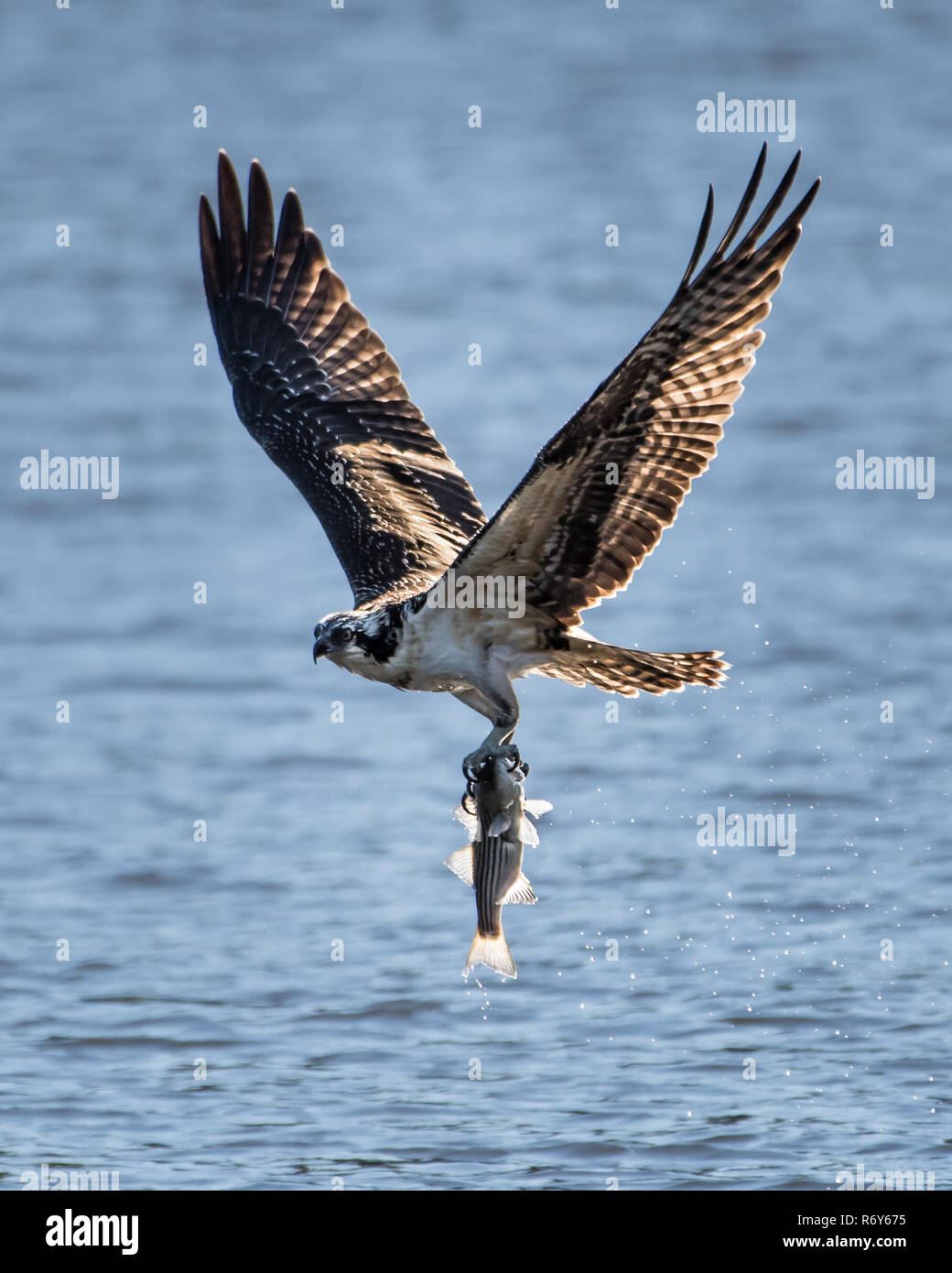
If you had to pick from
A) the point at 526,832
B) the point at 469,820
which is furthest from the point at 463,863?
the point at 526,832

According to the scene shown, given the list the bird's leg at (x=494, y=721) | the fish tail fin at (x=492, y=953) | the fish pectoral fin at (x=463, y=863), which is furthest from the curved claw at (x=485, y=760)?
the fish tail fin at (x=492, y=953)

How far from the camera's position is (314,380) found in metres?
11.3

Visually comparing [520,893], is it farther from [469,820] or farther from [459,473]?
[459,473]

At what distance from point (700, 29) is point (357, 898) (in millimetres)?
17627

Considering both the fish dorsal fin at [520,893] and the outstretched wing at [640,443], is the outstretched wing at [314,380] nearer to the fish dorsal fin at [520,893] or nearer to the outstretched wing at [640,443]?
the outstretched wing at [640,443]

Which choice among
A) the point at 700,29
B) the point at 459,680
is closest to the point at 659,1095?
the point at 459,680

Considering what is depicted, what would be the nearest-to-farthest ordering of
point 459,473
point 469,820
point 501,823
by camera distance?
point 501,823 < point 469,820 < point 459,473

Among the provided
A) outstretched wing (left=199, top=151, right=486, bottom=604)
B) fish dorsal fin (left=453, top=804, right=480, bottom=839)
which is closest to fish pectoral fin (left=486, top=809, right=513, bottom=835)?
fish dorsal fin (left=453, top=804, right=480, bottom=839)

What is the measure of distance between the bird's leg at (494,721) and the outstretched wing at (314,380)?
4.77 ft

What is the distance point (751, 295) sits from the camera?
7793 mm

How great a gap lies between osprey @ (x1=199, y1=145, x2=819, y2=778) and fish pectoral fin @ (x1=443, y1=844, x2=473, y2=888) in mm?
299

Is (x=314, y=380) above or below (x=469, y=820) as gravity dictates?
above

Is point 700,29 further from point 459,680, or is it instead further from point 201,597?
point 459,680

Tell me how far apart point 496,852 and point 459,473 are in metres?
3.35
